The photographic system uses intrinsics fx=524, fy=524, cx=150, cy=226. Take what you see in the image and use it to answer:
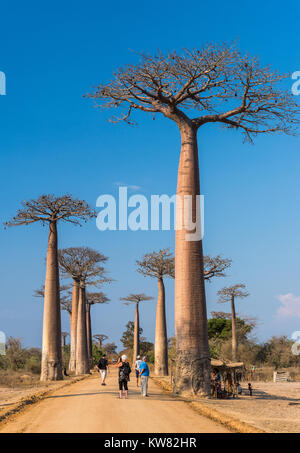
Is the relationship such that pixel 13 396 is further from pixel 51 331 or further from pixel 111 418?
pixel 111 418

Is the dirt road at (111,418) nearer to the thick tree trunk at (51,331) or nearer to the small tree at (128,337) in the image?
the thick tree trunk at (51,331)

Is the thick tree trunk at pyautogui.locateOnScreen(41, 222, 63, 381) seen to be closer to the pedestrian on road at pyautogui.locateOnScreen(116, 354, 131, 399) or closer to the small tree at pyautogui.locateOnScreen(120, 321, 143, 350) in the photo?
the pedestrian on road at pyautogui.locateOnScreen(116, 354, 131, 399)

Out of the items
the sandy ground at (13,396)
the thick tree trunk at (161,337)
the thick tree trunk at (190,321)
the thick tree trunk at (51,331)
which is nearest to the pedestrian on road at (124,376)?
the thick tree trunk at (190,321)

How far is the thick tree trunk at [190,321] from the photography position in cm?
1309

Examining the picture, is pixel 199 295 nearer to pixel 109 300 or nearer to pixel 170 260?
pixel 170 260

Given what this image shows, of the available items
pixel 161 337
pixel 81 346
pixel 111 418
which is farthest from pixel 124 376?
pixel 161 337

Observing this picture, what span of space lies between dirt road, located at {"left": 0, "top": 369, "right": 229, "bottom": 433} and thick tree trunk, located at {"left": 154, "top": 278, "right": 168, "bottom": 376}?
17924mm

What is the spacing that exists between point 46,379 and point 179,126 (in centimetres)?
1194

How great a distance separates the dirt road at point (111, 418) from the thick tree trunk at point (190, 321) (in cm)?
188

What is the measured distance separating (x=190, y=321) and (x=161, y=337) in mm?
16984

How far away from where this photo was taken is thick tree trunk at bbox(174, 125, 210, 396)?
13.1 metres

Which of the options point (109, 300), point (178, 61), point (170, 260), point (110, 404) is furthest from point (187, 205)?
point (109, 300)
